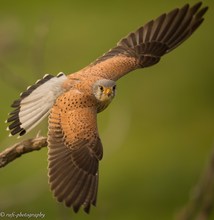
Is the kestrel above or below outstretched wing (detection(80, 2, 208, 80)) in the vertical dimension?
below

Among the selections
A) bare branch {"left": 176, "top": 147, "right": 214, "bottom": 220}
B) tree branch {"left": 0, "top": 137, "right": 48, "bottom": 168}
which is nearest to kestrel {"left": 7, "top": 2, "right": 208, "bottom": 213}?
tree branch {"left": 0, "top": 137, "right": 48, "bottom": 168}

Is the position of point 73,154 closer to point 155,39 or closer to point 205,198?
point 205,198

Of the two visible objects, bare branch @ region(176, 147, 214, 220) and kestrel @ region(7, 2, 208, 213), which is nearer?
bare branch @ region(176, 147, 214, 220)

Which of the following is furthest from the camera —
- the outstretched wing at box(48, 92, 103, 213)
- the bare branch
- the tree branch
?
the outstretched wing at box(48, 92, 103, 213)

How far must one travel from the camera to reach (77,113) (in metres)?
9.85

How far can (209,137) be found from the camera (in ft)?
59.4

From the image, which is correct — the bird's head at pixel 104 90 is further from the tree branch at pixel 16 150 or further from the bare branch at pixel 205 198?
the bare branch at pixel 205 198

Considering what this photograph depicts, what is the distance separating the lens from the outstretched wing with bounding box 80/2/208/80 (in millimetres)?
11039

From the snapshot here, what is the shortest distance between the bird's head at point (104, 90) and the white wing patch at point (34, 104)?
32 cm

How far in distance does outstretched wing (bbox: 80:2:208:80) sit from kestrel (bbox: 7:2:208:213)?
10 mm

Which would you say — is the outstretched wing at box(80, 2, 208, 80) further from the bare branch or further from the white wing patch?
the bare branch

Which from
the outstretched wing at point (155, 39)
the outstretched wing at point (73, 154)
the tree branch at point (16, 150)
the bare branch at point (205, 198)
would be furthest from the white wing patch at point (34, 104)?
the bare branch at point (205, 198)

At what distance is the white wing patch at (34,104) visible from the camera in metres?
9.93

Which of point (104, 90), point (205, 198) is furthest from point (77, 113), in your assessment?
point (205, 198)
